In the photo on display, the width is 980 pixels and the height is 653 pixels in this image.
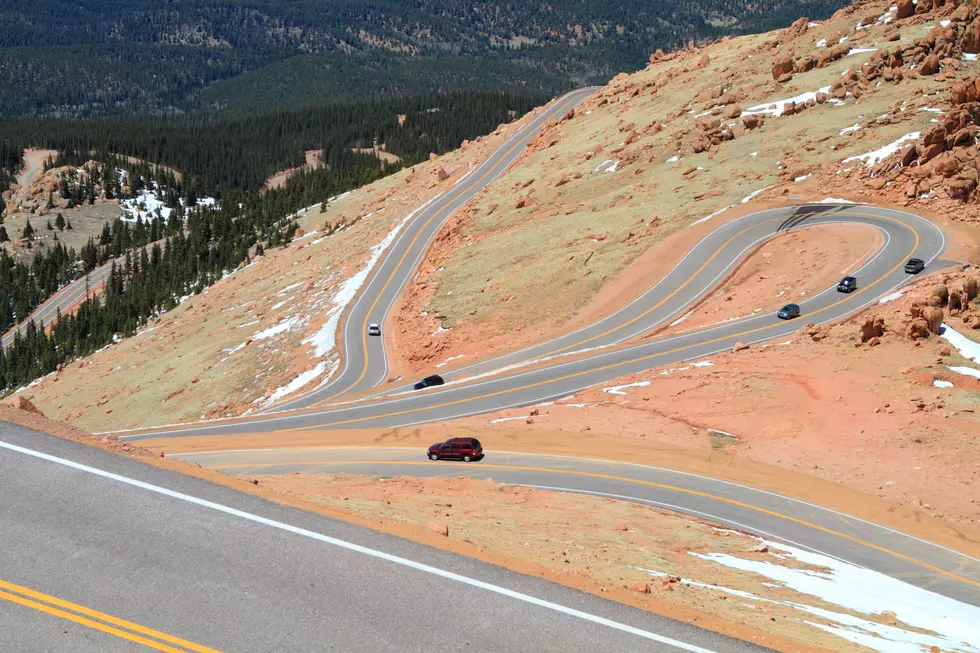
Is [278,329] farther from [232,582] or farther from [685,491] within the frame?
[232,582]

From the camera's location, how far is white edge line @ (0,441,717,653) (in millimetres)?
16391

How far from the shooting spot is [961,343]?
4506cm

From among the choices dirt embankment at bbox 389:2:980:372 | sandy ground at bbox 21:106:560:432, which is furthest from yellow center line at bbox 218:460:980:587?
sandy ground at bbox 21:106:560:432

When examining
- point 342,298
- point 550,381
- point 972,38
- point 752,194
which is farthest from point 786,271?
point 342,298

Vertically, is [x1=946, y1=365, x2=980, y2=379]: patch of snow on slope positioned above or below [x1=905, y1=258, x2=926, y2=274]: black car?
below

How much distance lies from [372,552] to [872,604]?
1609cm

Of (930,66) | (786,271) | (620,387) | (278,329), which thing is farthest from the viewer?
(278,329)

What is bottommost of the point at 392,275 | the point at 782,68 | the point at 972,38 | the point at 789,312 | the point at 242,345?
the point at 242,345

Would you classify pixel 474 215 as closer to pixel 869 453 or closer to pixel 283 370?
pixel 283 370

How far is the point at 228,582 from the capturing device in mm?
16844

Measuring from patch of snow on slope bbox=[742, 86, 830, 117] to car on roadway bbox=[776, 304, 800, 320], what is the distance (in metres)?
34.5

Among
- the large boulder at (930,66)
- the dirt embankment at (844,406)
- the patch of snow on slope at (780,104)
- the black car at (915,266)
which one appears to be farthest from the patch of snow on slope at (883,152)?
the dirt embankment at (844,406)

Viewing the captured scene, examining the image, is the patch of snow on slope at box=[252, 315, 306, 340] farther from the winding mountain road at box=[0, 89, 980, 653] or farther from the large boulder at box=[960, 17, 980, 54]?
the large boulder at box=[960, 17, 980, 54]

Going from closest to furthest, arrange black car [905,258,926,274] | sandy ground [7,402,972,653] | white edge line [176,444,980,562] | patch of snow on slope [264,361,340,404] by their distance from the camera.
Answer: sandy ground [7,402,972,653] < white edge line [176,444,980,562] < black car [905,258,926,274] < patch of snow on slope [264,361,340,404]
